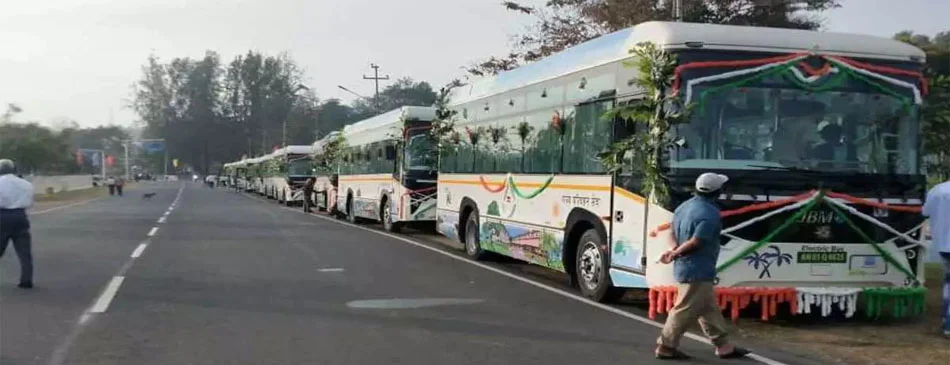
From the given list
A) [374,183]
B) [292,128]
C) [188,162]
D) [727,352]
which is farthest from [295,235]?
[188,162]

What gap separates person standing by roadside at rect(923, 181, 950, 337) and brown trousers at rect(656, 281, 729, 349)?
284 cm

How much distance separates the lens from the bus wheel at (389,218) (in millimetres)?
24786

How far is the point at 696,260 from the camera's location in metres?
8.09

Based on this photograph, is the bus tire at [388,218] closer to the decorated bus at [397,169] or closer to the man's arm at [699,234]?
the decorated bus at [397,169]

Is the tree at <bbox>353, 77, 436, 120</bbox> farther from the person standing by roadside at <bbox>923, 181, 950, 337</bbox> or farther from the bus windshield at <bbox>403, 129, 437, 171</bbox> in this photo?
the person standing by roadside at <bbox>923, 181, 950, 337</bbox>

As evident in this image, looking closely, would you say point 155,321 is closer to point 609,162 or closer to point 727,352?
point 609,162

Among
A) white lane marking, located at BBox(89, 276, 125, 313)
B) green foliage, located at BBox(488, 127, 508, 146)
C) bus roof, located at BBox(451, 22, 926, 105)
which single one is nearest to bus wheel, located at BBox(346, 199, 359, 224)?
green foliage, located at BBox(488, 127, 508, 146)

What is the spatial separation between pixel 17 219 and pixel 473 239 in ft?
23.7

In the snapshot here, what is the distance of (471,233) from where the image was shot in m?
17.3

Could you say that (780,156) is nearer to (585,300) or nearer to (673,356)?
(673,356)

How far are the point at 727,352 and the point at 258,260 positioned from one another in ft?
33.0

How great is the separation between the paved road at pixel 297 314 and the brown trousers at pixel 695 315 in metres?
0.22

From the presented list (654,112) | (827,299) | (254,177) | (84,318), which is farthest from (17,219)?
(254,177)

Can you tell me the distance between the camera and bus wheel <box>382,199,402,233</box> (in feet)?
81.3
